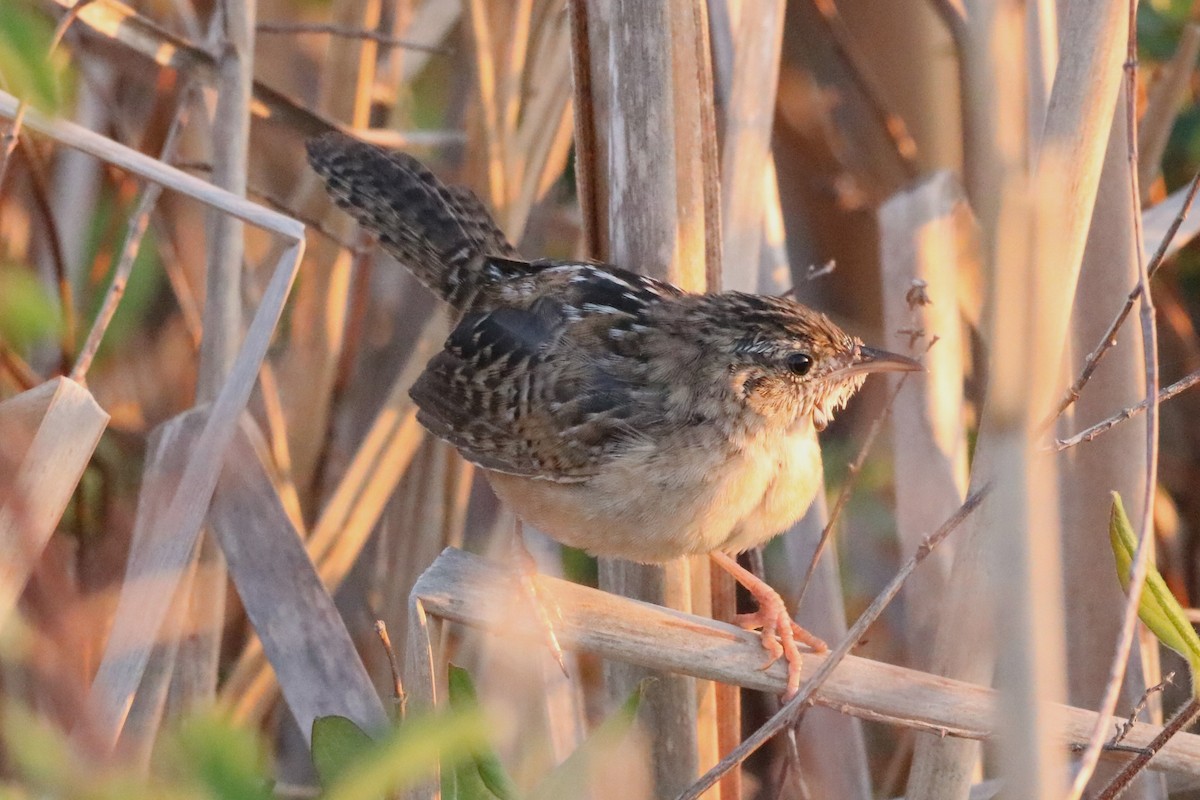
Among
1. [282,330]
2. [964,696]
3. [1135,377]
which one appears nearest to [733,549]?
[964,696]

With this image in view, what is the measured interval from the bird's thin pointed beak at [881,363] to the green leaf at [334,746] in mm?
1182

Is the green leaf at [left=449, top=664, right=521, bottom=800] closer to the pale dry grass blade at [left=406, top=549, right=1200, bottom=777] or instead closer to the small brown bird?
the pale dry grass blade at [left=406, top=549, right=1200, bottom=777]

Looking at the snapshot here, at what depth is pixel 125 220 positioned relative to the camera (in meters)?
3.04

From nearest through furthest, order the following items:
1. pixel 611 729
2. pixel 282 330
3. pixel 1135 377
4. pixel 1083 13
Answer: pixel 611 729 < pixel 1083 13 < pixel 1135 377 < pixel 282 330

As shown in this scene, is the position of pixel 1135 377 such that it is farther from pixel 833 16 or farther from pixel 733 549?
pixel 833 16

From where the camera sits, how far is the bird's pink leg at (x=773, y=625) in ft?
5.98

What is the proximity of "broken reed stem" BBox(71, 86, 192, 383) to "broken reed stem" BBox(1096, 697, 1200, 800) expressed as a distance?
1602mm

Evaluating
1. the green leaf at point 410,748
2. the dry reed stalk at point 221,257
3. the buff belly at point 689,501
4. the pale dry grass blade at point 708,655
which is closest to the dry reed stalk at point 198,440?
the dry reed stalk at point 221,257

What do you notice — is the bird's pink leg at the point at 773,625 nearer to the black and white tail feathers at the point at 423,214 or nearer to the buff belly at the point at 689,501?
the buff belly at the point at 689,501

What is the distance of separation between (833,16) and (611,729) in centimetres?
229

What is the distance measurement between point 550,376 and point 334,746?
1.12m

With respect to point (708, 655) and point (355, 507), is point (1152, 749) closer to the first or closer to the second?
point (708, 655)

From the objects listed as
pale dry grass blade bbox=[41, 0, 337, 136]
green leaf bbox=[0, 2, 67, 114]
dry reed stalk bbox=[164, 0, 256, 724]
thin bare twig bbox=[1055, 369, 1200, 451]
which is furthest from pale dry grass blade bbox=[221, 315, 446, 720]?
green leaf bbox=[0, 2, 67, 114]

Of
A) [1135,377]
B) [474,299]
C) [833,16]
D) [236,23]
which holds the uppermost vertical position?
[833,16]
